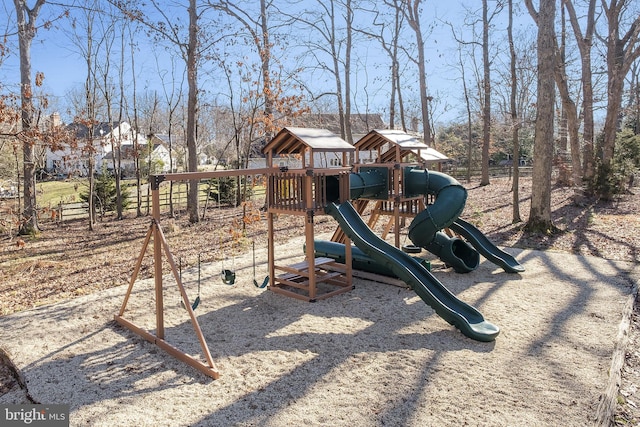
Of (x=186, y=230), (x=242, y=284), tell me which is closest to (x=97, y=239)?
(x=186, y=230)

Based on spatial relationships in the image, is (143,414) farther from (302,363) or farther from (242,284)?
(242,284)

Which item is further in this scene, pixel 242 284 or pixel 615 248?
pixel 615 248

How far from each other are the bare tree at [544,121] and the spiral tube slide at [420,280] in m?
6.44

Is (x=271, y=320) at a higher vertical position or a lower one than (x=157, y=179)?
lower

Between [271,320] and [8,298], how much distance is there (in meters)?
4.82

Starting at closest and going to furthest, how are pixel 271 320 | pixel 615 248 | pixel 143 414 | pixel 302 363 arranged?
pixel 143 414, pixel 302 363, pixel 271 320, pixel 615 248

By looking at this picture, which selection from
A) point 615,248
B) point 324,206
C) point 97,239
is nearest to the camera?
point 324,206

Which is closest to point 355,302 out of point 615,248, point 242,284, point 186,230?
point 242,284

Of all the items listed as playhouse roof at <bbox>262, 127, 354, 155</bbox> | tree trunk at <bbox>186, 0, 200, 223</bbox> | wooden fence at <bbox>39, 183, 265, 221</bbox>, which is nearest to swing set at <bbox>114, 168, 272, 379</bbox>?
playhouse roof at <bbox>262, 127, 354, 155</bbox>

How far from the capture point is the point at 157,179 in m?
5.10

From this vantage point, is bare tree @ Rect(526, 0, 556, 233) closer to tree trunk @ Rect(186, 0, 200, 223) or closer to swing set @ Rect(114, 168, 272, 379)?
Result: swing set @ Rect(114, 168, 272, 379)

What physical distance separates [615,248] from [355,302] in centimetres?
688

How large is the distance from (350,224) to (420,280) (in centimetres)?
151

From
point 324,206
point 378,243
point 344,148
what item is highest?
point 344,148
